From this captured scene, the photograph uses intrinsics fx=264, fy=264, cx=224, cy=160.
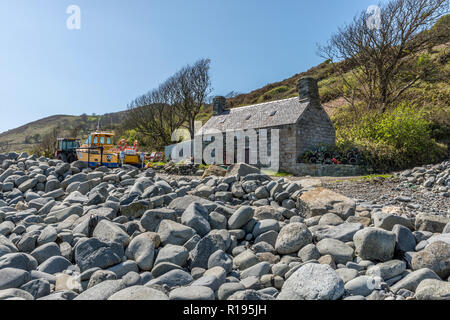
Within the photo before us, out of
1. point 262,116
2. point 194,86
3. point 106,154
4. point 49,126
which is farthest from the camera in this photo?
point 49,126

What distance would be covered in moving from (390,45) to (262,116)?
977cm

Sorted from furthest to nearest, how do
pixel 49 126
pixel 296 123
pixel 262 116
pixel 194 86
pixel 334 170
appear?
1. pixel 49 126
2. pixel 194 86
3. pixel 262 116
4. pixel 296 123
5. pixel 334 170

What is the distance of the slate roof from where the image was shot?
1591cm

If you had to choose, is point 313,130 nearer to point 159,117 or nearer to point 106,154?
point 106,154

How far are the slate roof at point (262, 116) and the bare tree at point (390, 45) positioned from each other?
6486 mm

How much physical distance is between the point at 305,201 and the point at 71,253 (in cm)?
395

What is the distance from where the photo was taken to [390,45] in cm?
1758

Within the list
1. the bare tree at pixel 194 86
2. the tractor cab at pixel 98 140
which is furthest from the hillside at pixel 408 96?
the tractor cab at pixel 98 140

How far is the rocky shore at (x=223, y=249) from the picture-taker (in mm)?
2463

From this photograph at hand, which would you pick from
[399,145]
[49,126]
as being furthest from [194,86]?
[49,126]

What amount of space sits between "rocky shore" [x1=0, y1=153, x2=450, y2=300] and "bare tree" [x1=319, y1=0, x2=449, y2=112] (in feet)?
50.7

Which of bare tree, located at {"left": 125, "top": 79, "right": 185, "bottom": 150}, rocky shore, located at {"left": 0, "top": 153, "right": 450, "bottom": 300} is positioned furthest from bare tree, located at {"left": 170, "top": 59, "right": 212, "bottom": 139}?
rocky shore, located at {"left": 0, "top": 153, "right": 450, "bottom": 300}
